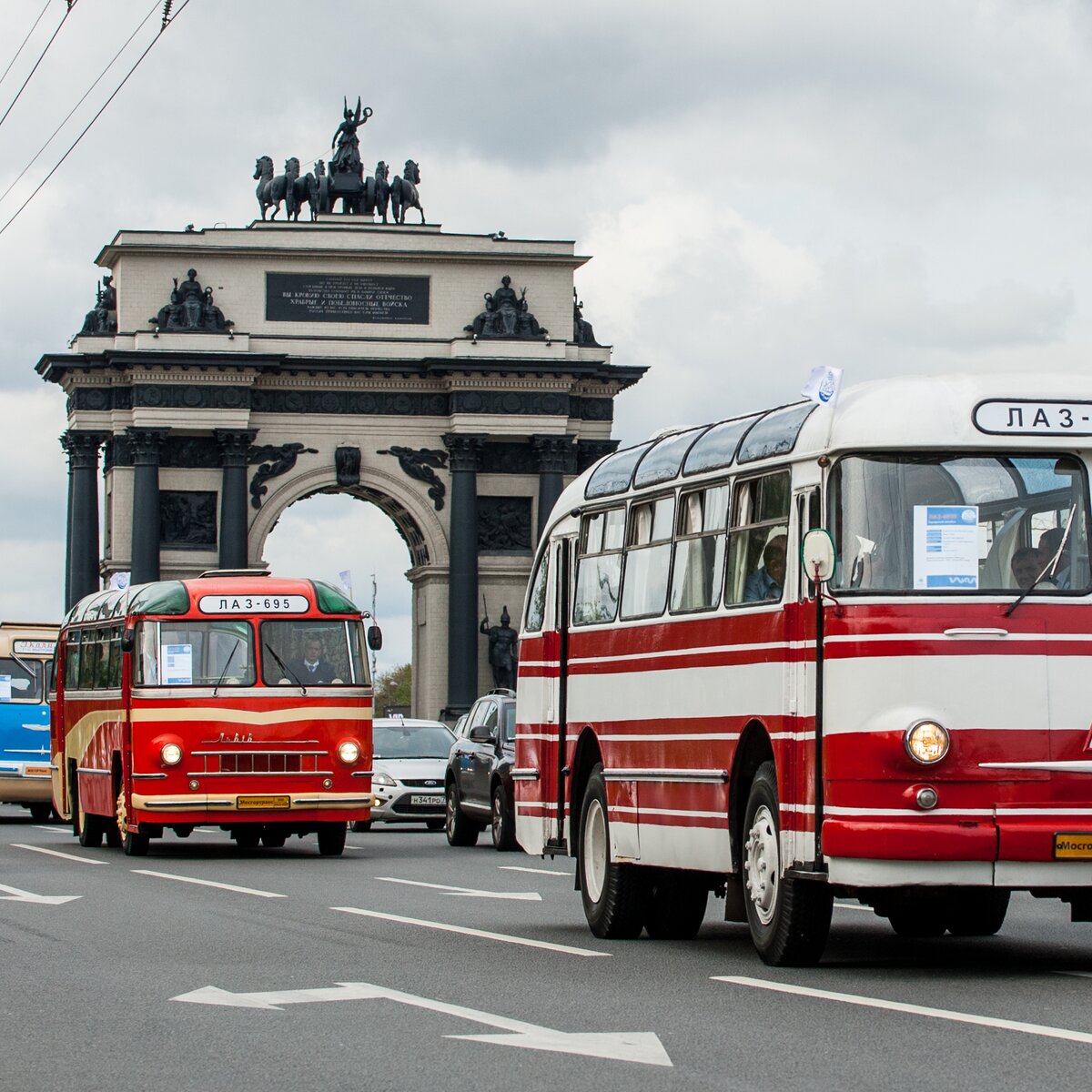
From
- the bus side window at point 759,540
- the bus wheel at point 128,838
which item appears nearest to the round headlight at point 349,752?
the bus wheel at point 128,838

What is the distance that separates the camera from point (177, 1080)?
29.9 ft

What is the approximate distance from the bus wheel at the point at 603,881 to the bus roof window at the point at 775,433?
2.98 metres

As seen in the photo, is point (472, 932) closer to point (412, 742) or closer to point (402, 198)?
point (412, 742)

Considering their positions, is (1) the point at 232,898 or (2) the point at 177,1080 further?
(1) the point at 232,898

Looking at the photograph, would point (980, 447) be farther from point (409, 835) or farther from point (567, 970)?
point (409, 835)

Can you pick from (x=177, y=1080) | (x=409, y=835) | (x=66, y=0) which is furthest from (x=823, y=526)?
(x=409, y=835)

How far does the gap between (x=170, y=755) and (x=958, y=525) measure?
14728 mm

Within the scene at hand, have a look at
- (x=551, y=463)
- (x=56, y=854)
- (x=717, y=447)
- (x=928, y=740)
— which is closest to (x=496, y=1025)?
(x=928, y=740)

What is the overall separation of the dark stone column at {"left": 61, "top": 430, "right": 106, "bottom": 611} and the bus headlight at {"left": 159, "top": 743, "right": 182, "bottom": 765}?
45.4 metres

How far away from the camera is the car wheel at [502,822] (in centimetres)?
2834

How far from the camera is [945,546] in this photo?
1239 centimetres

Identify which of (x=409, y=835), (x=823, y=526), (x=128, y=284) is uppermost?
(x=128, y=284)

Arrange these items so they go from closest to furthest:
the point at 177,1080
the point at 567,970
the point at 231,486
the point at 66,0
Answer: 1. the point at 177,1080
2. the point at 567,970
3. the point at 66,0
4. the point at 231,486

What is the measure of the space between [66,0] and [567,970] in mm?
13257
